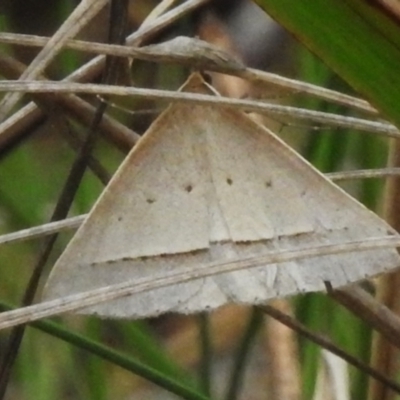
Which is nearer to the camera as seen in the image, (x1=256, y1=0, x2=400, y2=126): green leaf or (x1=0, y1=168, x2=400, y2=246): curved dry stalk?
(x1=256, y1=0, x2=400, y2=126): green leaf

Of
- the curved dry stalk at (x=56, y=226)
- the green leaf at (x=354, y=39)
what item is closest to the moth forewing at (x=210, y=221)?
the curved dry stalk at (x=56, y=226)

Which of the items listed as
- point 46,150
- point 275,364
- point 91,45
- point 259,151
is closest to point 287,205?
point 259,151

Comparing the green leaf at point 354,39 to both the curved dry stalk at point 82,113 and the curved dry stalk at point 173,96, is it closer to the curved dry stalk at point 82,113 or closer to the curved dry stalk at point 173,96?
the curved dry stalk at point 173,96

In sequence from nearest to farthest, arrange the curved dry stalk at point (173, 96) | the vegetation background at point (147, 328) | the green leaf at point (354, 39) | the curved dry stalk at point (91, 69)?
1. the green leaf at point (354, 39)
2. the curved dry stalk at point (173, 96)
3. the curved dry stalk at point (91, 69)
4. the vegetation background at point (147, 328)

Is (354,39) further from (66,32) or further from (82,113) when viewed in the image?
(82,113)

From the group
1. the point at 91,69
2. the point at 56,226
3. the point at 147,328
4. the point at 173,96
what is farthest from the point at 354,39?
the point at 147,328

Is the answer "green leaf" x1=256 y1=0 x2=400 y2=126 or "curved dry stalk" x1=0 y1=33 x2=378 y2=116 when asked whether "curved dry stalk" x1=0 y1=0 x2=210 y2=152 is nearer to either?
"curved dry stalk" x1=0 y1=33 x2=378 y2=116

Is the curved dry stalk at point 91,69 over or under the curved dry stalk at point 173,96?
over

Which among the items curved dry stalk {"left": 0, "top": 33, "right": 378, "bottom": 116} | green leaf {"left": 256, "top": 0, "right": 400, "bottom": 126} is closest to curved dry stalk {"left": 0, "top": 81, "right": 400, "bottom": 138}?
curved dry stalk {"left": 0, "top": 33, "right": 378, "bottom": 116}
